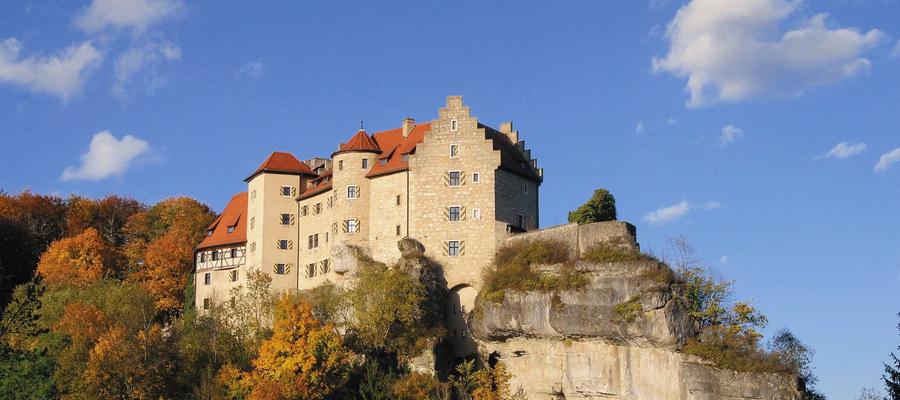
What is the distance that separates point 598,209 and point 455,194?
11.9 m

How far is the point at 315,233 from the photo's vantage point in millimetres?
72875

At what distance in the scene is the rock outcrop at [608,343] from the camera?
5775 cm

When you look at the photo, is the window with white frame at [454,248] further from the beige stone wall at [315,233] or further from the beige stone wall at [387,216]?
the beige stone wall at [315,233]

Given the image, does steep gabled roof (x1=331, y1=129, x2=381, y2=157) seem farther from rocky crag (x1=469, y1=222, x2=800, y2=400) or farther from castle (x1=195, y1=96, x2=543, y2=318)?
rocky crag (x1=469, y1=222, x2=800, y2=400)

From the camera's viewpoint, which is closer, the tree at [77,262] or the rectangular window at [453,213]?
the rectangular window at [453,213]

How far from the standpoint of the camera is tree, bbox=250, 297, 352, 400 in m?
58.1

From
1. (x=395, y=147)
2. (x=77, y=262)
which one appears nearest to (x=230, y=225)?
(x=77, y=262)

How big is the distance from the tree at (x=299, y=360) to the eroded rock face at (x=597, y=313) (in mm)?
9174

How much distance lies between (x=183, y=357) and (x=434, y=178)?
17941mm

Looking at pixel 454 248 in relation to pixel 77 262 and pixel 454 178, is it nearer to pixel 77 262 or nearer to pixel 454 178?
pixel 454 178

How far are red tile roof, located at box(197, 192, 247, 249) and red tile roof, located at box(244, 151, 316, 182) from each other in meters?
3.31

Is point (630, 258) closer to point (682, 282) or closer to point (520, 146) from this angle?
point (682, 282)

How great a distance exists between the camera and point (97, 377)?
59000mm

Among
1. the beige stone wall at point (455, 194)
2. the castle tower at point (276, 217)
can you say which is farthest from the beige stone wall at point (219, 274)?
the beige stone wall at point (455, 194)
